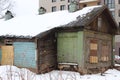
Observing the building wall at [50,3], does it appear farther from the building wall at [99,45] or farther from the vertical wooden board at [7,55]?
the vertical wooden board at [7,55]

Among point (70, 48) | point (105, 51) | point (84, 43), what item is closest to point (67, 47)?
point (70, 48)

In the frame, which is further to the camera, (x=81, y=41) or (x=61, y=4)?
(x=61, y=4)

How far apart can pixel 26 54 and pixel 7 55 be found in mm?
1914

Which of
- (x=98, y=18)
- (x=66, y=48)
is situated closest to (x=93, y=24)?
(x=98, y=18)

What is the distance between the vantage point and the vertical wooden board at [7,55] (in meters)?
18.8

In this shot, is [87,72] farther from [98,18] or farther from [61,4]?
[61,4]

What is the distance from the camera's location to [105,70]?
2097 cm

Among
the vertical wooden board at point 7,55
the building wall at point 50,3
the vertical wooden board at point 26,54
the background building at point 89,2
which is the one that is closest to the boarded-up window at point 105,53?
the vertical wooden board at point 26,54

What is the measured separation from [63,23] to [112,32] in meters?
5.55

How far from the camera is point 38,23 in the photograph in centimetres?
2072

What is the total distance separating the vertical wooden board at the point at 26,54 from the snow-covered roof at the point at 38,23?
2.36 ft

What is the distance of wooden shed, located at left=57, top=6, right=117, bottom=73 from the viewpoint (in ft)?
58.6

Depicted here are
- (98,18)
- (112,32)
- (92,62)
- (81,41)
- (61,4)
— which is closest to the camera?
(81,41)

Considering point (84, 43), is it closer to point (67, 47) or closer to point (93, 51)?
point (67, 47)
